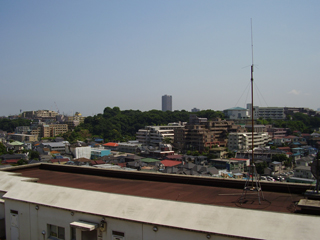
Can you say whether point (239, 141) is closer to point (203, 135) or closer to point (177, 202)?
point (203, 135)

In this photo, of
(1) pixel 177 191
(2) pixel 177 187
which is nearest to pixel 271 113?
(2) pixel 177 187

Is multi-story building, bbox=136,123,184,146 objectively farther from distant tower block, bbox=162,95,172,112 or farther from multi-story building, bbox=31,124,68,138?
distant tower block, bbox=162,95,172,112

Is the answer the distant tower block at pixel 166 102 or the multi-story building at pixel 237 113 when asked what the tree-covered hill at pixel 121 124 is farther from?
the distant tower block at pixel 166 102

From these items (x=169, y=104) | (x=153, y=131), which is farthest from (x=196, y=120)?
(x=169, y=104)

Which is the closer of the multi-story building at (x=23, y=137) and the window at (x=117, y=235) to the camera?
the window at (x=117, y=235)

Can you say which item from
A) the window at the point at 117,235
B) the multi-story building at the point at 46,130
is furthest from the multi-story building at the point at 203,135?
the multi-story building at the point at 46,130

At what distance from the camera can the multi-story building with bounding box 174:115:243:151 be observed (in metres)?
34.4

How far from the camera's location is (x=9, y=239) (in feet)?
11.2

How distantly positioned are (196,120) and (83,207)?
3905 cm

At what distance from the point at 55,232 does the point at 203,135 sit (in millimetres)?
31886

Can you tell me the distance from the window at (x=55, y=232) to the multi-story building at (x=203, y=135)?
104 feet

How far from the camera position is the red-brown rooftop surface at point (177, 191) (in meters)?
3.05

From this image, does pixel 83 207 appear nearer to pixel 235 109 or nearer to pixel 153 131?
pixel 153 131

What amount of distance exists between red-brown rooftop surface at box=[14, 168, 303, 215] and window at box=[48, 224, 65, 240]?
2.86ft
